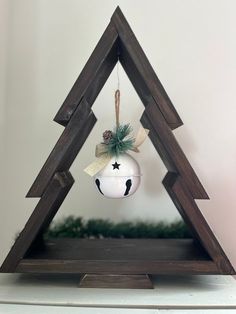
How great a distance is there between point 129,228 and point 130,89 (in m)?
0.34

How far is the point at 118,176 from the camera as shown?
69 centimetres

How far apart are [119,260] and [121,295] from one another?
0.06 meters

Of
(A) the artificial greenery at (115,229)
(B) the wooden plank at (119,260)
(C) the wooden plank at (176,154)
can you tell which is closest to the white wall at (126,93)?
(A) the artificial greenery at (115,229)

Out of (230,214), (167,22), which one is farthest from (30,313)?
(167,22)

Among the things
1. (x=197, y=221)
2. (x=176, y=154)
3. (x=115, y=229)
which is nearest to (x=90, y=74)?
(x=176, y=154)

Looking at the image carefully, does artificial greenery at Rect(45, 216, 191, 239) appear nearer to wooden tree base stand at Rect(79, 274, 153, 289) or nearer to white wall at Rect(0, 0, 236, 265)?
white wall at Rect(0, 0, 236, 265)

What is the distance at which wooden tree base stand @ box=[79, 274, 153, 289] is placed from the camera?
0.63 meters

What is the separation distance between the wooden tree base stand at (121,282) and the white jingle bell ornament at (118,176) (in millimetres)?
148

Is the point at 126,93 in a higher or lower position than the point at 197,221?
higher

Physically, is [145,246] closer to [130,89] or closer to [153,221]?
[153,221]

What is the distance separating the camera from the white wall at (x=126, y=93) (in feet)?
3.08

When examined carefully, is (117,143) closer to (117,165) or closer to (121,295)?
(117,165)

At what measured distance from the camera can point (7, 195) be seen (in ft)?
3.13

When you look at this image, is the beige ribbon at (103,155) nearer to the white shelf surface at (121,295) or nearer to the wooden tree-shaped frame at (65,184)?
the wooden tree-shaped frame at (65,184)
